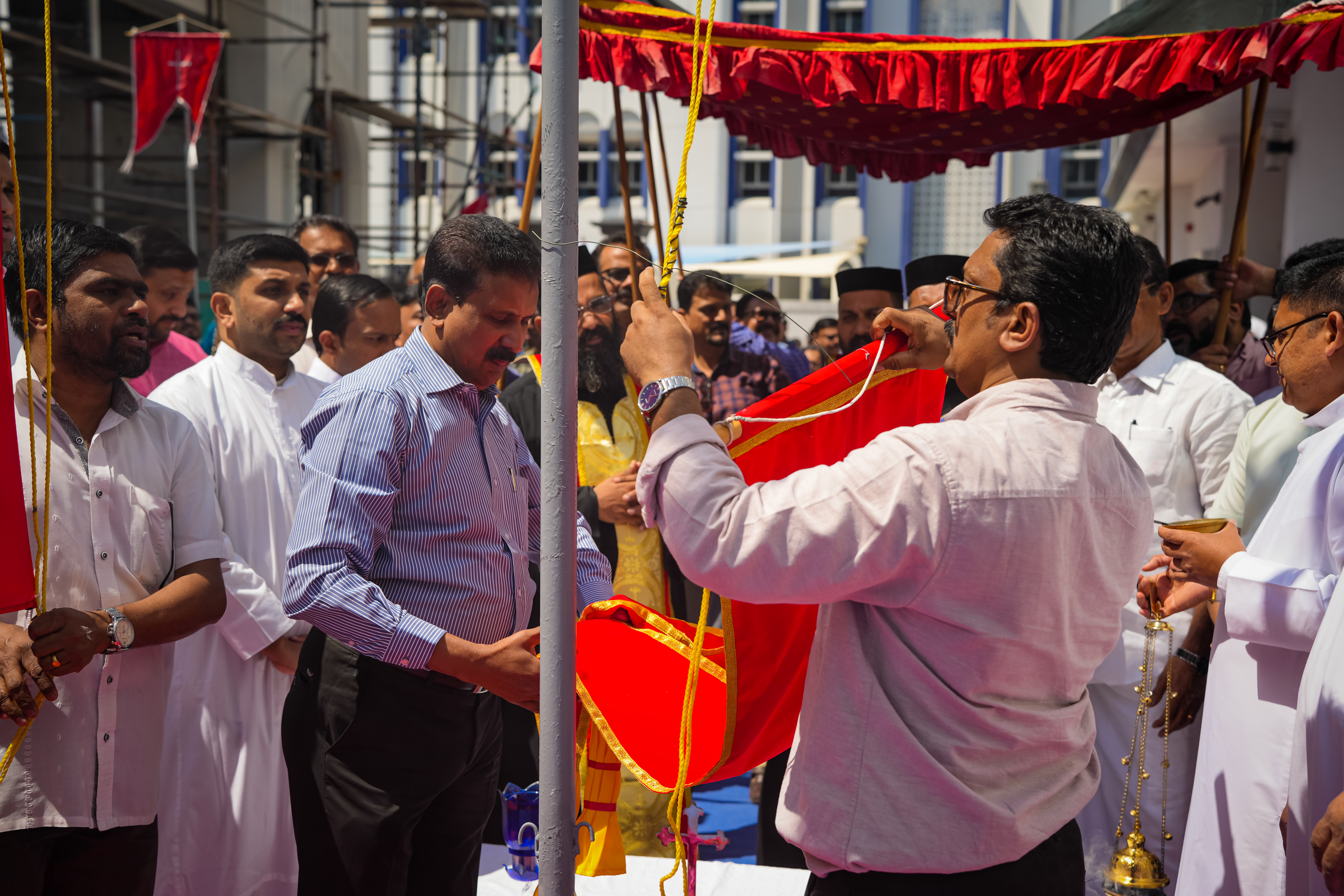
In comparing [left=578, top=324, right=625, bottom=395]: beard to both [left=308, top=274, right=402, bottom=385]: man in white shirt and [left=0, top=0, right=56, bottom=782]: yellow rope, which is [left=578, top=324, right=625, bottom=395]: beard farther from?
[left=0, top=0, right=56, bottom=782]: yellow rope

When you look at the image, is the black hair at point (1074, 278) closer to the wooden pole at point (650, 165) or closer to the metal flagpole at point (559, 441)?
the metal flagpole at point (559, 441)

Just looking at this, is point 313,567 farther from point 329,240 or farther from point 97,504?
point 329,240

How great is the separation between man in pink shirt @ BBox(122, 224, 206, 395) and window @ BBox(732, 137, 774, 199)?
775 inches

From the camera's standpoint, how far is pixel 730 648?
6.15 feet

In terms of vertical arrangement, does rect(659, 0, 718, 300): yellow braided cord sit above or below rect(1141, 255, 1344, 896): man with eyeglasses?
above

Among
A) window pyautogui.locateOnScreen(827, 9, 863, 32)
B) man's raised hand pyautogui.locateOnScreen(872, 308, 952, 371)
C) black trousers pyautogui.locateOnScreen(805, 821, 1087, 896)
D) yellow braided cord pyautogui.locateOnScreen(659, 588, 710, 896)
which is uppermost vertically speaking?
window pyautogui.locateOnScreen(827, 9, 863, 32)

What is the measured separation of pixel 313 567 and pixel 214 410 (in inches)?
57.6

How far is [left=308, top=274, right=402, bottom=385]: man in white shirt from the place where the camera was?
4.01 meters

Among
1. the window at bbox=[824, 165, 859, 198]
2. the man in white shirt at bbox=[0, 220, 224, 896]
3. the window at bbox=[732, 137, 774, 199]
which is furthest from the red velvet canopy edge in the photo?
the window at bbox=[732, 137, 774, 199]

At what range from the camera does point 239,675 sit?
3.28 m

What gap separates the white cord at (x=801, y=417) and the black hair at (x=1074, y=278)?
0.87ft

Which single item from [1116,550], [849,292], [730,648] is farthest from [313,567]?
[849,292]

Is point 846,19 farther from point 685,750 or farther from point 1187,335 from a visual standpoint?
point 685,750

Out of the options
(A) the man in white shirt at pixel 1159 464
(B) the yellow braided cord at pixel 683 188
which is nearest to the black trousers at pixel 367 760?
(B) the yellow braided cord at pixel 683 188
